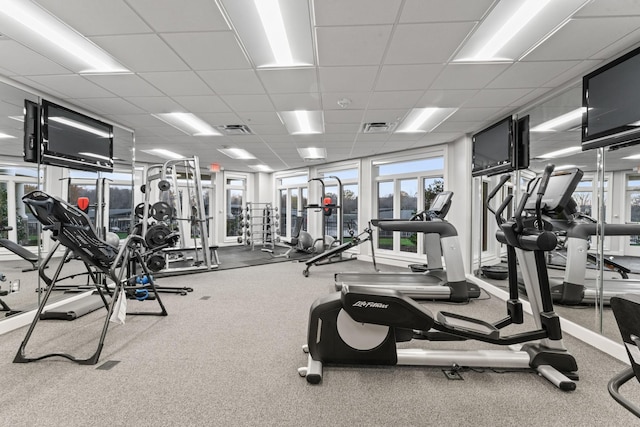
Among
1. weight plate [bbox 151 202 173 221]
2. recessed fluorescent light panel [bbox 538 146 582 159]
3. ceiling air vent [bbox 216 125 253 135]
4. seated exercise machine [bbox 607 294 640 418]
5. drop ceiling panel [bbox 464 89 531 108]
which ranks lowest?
seated exercise machine [bbox 607 294 640 418]

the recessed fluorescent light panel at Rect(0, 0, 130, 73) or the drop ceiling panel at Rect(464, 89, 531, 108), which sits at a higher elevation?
the recessed fluorescent light panel at Rect(0, 0, 130, 73)

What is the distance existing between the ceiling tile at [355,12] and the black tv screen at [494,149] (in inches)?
113

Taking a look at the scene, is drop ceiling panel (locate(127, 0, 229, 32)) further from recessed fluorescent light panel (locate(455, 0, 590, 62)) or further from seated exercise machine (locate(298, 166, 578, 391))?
seated exercise machine (locate(298, 166, 578, 391))

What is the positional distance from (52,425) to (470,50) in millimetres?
4187

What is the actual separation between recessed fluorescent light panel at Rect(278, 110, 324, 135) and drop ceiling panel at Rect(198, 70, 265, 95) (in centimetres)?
97

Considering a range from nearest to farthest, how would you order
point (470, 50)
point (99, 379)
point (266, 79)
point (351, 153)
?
1. point (99, 379)
2. point (470, 50)
3. point (266, 79)
4. point (351, 153)

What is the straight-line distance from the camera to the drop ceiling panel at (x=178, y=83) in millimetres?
3215

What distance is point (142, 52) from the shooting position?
109 inches

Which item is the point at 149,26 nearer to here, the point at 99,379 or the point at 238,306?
the point at 99,379

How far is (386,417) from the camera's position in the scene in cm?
176

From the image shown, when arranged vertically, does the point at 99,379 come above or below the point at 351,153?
below

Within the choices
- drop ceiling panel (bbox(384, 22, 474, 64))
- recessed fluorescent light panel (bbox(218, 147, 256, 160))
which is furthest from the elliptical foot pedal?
recessed fluorescent light panel (bbox(218, 147, 256, 160))

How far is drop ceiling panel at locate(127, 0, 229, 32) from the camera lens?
2144 millimetres

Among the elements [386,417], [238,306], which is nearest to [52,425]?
[386,417]
